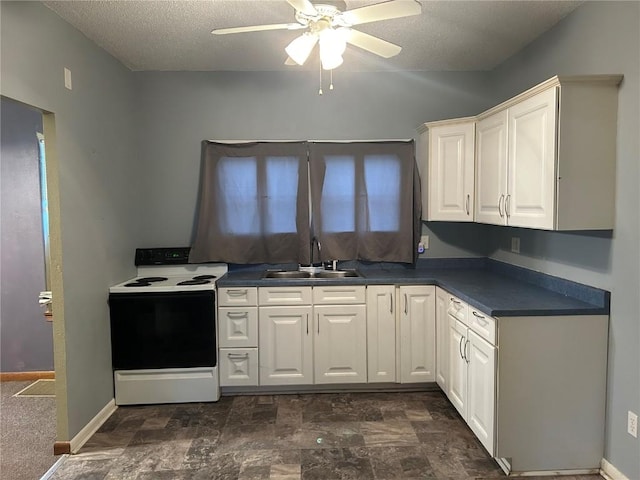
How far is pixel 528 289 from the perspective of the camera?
275 cm

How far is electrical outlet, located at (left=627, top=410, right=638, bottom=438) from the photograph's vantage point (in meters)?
2.04

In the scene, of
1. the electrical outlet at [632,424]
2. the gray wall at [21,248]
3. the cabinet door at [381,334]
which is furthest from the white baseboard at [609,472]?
the gray wall at [21,248]

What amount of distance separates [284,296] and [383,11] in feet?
6.79

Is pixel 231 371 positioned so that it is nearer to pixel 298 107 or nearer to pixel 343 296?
pixel 343 296

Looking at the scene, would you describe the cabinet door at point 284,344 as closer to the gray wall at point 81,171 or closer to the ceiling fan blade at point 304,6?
the gray wall at point 81,171

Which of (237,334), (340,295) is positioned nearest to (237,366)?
(237,334)

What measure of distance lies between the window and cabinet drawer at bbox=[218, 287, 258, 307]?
409mm

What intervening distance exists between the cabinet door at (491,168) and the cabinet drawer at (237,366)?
1976 millimetres

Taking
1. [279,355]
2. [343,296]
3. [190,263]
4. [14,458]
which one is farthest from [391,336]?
[14,458]

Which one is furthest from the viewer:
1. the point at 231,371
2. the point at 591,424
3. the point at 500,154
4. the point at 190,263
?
the point at 190,263

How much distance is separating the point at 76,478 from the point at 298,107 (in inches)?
118

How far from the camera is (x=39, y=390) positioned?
340 centimetres

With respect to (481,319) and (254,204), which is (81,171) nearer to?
(254,204)

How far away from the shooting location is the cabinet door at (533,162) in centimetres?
218
